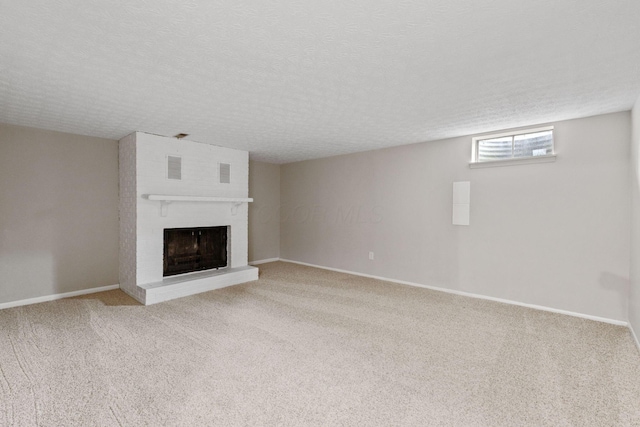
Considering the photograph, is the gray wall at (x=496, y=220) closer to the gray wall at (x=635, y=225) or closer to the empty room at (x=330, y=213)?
the empty room at (x=330, y=213)

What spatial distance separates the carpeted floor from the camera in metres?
1.94

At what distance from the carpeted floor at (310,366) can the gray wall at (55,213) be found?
474mm

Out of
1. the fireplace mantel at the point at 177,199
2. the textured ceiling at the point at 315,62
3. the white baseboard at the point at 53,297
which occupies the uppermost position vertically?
the textured ceiling at the point at 315,62

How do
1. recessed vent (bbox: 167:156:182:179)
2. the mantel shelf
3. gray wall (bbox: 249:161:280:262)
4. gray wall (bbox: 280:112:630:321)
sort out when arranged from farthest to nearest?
gray wall (bbox: 249:161:280:262), recessed vent (bbox: 167:156:182:179), the mantel shelf, gray wall (bbox: 280:112:630:321)

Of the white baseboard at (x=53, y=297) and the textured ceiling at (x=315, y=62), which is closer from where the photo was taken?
the textured ceiling at (x=315, y=62)

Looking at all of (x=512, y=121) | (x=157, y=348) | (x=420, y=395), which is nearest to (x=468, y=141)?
(x=512, y=121)

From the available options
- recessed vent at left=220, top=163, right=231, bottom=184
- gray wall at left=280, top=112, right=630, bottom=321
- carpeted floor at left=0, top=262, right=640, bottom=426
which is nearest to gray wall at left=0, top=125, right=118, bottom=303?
carpeted floor at left=0, top=262, right=640, bottom=426

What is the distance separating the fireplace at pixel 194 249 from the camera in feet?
15.5

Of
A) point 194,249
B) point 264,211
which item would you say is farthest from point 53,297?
point 264,211

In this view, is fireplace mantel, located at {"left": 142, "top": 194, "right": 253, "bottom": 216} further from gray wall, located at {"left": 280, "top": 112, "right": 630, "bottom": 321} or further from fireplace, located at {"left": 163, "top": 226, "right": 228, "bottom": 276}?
gray wall, located at {"left": 280, "top": 112, "right": 630, "bottom": 321}

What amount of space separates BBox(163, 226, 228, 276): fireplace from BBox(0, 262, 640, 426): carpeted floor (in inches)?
35.4

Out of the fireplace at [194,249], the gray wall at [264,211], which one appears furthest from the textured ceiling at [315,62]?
the gray wall at [264,211]

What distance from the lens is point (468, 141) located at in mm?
4457

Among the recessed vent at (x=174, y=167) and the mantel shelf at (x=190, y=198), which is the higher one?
the recessed vent at (x=174, y=167)
